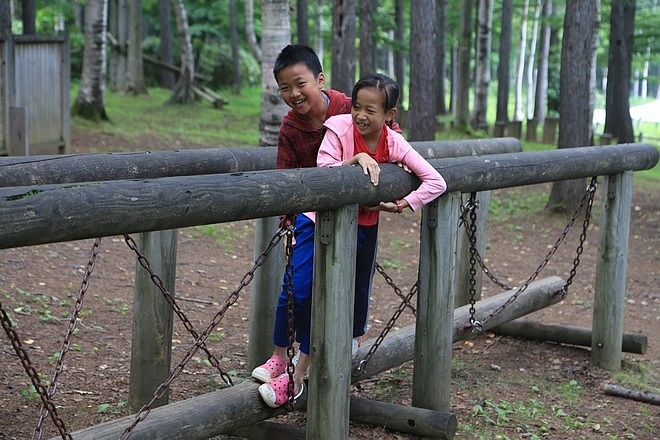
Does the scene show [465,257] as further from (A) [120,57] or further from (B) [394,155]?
(A) [120,57]

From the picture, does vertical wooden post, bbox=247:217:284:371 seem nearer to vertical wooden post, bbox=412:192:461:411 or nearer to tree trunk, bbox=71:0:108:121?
vertical wooden post, bbox=412:192:461:411

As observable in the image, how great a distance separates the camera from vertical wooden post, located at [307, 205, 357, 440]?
379 cm

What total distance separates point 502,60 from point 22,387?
23.0m

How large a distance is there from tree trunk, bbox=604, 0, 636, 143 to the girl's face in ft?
48.9

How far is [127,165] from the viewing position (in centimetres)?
403

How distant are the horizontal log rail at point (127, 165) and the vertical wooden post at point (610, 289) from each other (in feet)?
8.86

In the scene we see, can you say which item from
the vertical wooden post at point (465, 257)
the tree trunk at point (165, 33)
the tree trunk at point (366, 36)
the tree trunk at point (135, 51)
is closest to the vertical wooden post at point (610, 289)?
the vertical wooden post at point (465, 257)

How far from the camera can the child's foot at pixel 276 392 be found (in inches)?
160

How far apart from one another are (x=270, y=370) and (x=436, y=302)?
0.97 meters

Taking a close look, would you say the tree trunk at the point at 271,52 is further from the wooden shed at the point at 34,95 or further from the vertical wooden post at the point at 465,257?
the vertical wooden post at the point at 465,257

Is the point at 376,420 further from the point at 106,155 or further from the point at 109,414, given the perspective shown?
the point at 106,155

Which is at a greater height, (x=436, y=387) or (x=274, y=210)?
(x=274, y=210)

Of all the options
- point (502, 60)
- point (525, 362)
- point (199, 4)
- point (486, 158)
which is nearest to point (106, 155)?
point (486, 158)

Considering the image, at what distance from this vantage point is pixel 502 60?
26344 millimetres
